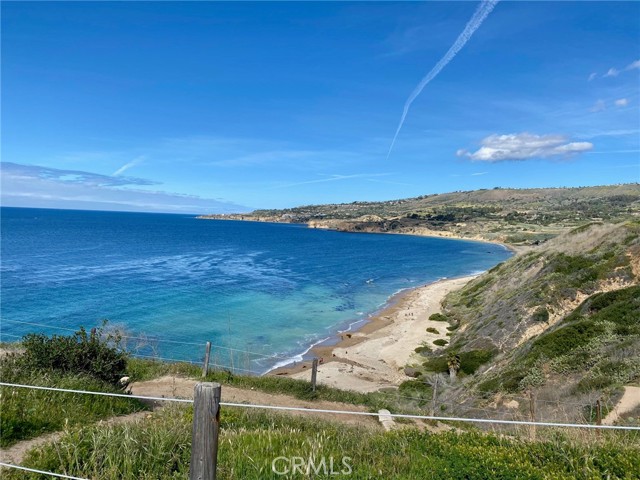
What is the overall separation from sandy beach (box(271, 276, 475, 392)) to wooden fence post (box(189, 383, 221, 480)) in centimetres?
2233

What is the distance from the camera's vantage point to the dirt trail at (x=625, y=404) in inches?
459

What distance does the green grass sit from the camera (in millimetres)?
5246

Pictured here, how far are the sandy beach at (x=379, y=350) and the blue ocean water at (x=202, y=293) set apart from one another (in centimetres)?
247

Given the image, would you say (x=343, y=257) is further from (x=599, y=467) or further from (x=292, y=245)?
(x=599, y=467)

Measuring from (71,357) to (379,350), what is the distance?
28.2m

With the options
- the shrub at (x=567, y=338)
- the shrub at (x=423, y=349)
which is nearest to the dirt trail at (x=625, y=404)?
the shrub at (x=567, y=338)

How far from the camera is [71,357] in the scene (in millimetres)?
10375

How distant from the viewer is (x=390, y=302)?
55.4 m

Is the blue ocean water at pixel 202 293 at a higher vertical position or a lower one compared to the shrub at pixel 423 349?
higher

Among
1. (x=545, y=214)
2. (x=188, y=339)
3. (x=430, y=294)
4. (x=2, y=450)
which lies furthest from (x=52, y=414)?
(x=545, y=214)

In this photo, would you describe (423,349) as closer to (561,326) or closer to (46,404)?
(561,326)

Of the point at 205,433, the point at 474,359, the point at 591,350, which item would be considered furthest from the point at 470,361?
the point at 205,433

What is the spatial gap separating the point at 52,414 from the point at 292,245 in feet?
394

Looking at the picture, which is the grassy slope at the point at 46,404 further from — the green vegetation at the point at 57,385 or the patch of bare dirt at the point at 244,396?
the patch of bare dirt at the point at 244,396
